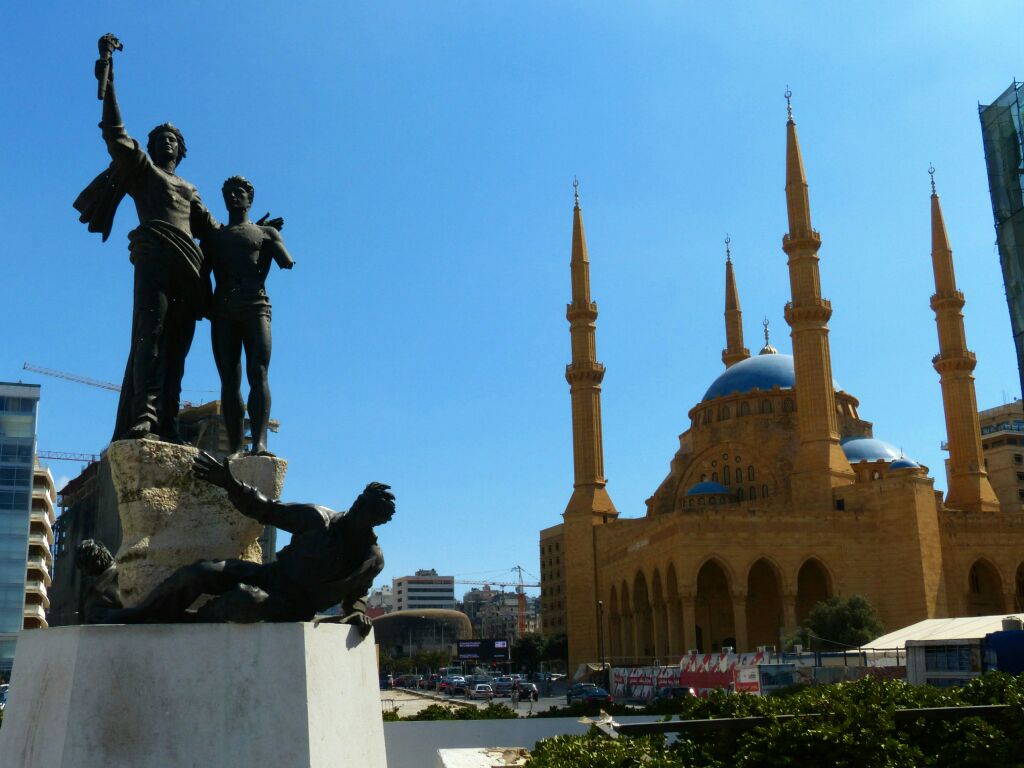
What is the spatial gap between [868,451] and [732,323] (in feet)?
59.5

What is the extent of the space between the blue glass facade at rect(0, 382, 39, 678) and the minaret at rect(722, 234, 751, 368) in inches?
1577

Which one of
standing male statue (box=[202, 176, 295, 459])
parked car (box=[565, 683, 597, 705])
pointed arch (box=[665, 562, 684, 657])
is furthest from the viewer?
pointed arch (box=[665, 562, 684, 657])

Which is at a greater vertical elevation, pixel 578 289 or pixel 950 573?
pixel 578 289

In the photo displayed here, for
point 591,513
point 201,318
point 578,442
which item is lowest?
point 201,318

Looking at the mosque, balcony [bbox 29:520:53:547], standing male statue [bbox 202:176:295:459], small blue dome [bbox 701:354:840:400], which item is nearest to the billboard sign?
the mosque

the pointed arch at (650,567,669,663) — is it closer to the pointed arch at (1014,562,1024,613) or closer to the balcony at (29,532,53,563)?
the pointed arch at (1014,562,1024,613)

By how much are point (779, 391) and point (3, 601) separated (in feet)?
122

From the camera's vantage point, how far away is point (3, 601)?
41.2 m

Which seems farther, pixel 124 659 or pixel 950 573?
pixel 950 573

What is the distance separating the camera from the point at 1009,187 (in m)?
26.1

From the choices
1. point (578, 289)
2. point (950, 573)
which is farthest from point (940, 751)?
point (578, 289)

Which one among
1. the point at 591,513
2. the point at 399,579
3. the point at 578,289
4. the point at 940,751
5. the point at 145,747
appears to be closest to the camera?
the point at 145,747

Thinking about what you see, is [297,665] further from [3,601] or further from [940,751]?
[3,601]

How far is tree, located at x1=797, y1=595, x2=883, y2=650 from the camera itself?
33.7 metres
